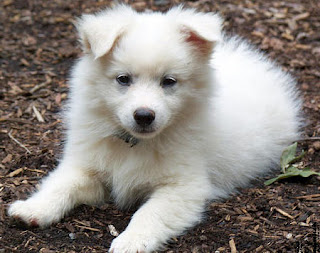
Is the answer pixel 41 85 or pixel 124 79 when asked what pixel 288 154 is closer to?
pixel 124 79

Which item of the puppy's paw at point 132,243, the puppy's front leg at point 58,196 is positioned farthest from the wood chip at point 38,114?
the puppy's paw at point 132,243

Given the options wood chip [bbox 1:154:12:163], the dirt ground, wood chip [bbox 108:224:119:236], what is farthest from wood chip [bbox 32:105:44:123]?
wood chip [bbox 108:224:119:236]

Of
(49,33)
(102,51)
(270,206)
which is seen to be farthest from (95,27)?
(49,33)

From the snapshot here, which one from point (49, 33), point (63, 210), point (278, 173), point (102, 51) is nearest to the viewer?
point (102, 51)

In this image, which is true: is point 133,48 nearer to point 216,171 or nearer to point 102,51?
point 102,51

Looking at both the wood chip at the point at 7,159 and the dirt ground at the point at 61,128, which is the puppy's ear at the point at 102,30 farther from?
the wood chip at the point at 7,159

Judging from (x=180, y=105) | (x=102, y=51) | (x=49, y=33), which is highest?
(x=102, y=51)

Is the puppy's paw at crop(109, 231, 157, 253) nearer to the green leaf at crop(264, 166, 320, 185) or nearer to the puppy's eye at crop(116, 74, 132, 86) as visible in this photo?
the puppy's eye at crop(116, 74, 132, 86)
